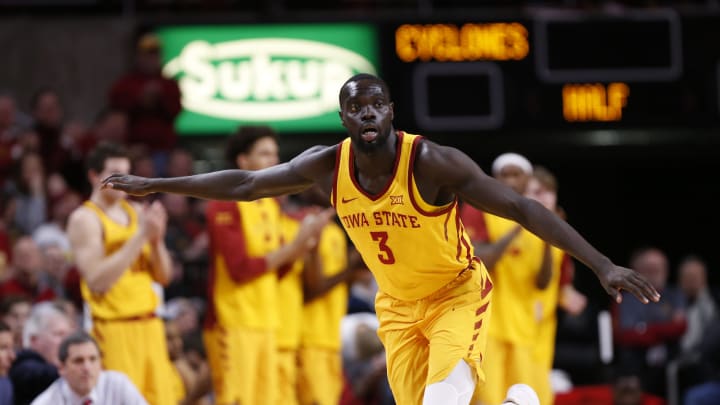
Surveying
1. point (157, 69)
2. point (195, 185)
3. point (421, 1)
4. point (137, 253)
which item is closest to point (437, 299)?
point (195, 185)

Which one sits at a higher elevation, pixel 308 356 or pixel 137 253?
pixel 137 253

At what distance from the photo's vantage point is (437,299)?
259 inches

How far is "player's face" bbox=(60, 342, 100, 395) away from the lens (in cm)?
743

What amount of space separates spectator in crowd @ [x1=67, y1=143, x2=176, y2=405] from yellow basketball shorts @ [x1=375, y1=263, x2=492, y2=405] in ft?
Result: 6.14

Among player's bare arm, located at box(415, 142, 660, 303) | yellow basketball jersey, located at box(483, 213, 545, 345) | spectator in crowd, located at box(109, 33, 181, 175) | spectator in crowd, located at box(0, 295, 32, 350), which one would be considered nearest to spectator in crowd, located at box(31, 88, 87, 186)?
spectator in crowd, located at box(109, 33, 181, 175)

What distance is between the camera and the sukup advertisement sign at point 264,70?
12523 mm

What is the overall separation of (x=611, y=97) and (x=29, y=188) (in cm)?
521

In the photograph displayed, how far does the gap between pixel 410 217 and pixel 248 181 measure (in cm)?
87

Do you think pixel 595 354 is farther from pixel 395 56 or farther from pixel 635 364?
pixel 395 56

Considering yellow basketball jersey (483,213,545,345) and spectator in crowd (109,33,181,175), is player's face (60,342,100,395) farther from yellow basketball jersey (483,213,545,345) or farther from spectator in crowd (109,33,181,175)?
spectator in crowd (109,33,181,175)

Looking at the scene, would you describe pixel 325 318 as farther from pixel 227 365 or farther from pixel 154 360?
pixel 154 360

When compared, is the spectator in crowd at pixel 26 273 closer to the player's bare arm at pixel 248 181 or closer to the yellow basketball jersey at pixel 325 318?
the yellow basketball jersey at pixel 325 318

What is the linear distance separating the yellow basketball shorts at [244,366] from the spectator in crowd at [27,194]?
3375mm

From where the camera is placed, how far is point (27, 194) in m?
11.7
